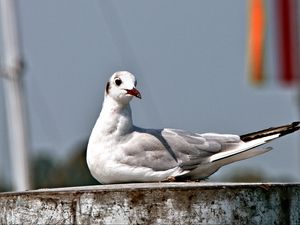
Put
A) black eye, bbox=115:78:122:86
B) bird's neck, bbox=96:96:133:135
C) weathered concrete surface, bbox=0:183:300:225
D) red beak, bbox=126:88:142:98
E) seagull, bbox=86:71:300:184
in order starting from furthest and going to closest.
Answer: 1. black eye, bbox=115:78:122:86
2. bird's neck, bbox=96:96:133:135
3. red beak, bbox=126:88:142:98
4. seagull, bbox=86:71:300:184
5. weathered concrete surface, bbox=0:183:300:225

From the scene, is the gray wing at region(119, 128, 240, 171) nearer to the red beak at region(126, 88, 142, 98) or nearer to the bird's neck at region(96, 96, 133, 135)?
the bird's neck at region(96, 96, 133, 135)

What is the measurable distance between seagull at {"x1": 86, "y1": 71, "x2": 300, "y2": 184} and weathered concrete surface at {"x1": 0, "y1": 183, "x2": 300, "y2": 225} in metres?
1.32

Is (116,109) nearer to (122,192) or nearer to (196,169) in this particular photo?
(196,169)

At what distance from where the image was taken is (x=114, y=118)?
45.2ft

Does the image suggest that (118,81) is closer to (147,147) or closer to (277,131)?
(147,147)

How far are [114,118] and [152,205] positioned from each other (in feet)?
6.95

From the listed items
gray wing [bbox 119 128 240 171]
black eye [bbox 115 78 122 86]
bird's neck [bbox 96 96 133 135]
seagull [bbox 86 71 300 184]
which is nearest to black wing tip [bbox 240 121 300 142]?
seagull [bbox 86 71 300 184]

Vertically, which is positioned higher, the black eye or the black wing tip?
the black eye

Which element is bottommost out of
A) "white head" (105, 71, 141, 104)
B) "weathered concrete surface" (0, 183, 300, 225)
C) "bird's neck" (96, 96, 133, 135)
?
"weathered concrete surface" (0, 183, 300, 225)

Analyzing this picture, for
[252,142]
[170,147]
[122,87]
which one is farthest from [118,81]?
[252,142]

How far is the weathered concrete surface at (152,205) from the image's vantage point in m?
11.8

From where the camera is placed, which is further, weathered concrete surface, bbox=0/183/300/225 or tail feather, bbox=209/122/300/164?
tail feather, bbox=209/122/300/164

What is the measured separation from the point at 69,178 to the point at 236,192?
46530 millimetres

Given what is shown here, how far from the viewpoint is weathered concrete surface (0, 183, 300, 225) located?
11.8 m
